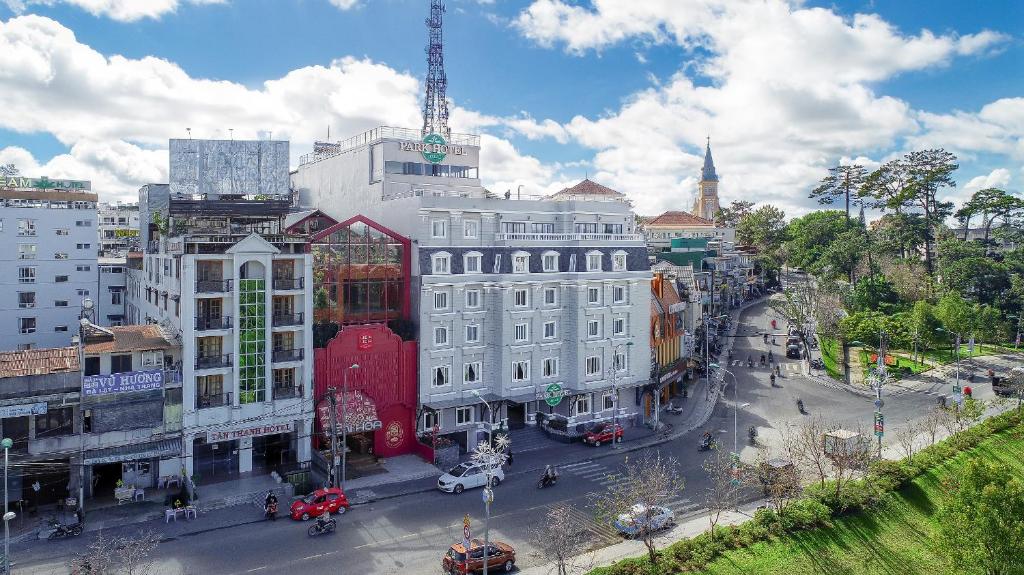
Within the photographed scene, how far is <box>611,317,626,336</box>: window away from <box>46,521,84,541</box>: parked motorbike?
39207mm

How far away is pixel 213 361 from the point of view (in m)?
45.4

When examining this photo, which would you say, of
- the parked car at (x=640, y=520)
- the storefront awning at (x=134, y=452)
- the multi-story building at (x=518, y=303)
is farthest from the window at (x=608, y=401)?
the storefront awning at (x=134, y=452)

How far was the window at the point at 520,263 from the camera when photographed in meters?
55.6

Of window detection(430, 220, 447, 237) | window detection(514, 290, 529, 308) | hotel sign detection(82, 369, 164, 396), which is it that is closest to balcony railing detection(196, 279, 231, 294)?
hotel sign detection(82, 369, 164, 396)

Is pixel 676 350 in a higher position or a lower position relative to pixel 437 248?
lower

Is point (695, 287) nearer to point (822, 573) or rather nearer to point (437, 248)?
point (437, 248)

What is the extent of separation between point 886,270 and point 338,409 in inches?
3192

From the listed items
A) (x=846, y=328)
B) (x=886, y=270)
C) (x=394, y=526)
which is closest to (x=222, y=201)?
(x=394, y=526)

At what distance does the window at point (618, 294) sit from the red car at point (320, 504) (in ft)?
93.0

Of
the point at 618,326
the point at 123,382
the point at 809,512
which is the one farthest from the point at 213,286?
the point at 809,512

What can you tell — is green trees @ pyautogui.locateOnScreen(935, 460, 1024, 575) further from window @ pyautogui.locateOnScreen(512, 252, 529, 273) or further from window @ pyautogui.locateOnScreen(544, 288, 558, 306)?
window @ pyautogui.locateOnScreen(512, 252, 529, 273)

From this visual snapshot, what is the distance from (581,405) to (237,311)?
27.9 meters

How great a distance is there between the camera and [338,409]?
159 feet

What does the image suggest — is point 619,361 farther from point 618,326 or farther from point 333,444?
point 333,444
